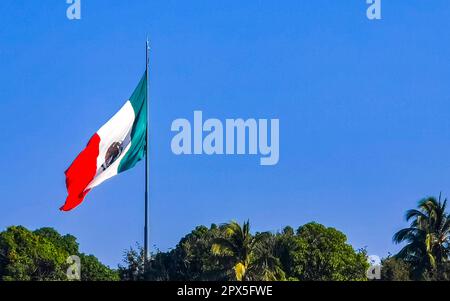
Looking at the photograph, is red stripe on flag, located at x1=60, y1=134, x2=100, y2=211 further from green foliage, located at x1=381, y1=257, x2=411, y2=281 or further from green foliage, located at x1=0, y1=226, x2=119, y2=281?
green foliage, located at x1=0, y1=226, x2=119, y2=281

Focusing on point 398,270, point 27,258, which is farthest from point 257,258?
point 27,258

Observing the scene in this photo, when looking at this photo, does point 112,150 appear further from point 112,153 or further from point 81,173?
point 81,173

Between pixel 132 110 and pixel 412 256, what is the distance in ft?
98.7

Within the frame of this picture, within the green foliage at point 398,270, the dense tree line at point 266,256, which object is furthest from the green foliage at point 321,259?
the green foliage at point 398,270

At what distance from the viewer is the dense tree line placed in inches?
2940

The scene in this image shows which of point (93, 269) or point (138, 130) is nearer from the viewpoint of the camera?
point (138, 130)

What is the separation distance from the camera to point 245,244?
7462cm

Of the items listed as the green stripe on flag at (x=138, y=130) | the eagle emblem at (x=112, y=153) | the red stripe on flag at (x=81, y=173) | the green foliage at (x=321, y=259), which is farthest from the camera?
the green foliage at (x=321, y=259)

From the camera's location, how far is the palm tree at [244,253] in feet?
241

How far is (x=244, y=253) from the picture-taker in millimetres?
74625

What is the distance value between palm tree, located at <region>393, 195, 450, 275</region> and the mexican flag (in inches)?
1100

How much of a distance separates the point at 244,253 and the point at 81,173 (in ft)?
89.0

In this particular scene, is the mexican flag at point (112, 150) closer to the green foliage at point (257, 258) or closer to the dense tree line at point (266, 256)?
the dense tree line at point (266, 256)
